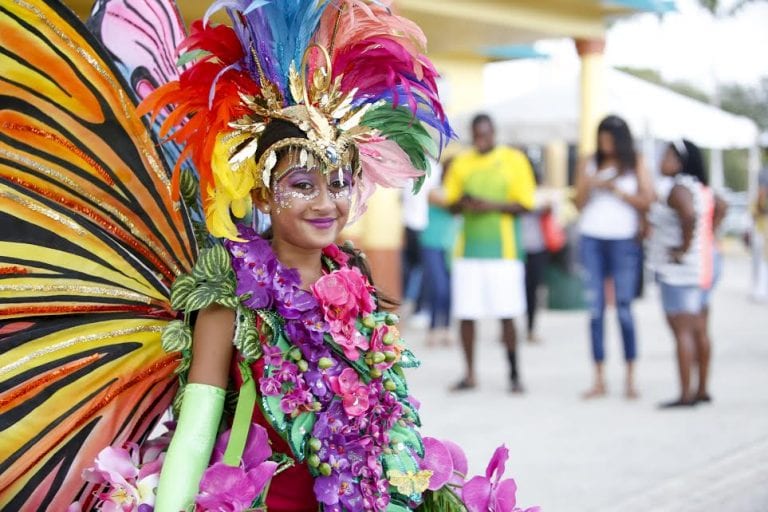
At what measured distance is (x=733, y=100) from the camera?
172 ft

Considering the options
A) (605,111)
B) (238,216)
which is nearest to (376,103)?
(238,216)

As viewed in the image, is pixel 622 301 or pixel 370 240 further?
pixel 370 240

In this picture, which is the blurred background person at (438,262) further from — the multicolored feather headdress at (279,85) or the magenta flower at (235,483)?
the magenta flower at (235,483)

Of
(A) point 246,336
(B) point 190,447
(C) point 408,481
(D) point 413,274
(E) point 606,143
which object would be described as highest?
(E) point 606,143

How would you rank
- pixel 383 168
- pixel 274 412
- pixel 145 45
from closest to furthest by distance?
pixel 274 412
pixel 383 168
pixel 145 45

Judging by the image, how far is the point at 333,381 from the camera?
2465 mm

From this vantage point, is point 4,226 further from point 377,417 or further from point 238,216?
point 377,417

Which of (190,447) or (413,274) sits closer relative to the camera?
(190,447)

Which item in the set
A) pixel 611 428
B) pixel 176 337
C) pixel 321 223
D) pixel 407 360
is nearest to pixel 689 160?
pixel 611 428

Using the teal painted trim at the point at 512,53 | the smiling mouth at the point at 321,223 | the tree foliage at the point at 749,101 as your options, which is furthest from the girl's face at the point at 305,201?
the tree foliage at the point at 749,101

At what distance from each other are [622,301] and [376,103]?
5315 mm

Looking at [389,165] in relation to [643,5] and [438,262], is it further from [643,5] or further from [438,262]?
[643,5]

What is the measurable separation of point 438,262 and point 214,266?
8309 mm

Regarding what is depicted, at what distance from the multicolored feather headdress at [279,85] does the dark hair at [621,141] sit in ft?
16.9
